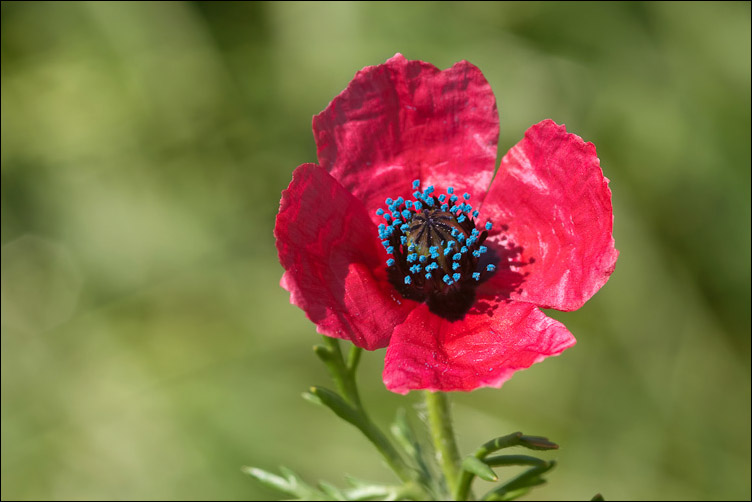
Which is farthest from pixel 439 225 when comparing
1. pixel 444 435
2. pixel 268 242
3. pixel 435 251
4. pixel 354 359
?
pixel 268 242

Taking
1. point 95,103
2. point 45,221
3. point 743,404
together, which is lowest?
point 743,404

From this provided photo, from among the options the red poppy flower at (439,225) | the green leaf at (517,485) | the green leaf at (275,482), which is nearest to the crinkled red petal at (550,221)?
the red poppy flower at (439,225)

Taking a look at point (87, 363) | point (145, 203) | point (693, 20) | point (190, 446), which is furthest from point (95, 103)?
point (693, 20)

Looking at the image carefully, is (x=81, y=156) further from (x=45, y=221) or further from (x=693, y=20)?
(x=693, y=20)

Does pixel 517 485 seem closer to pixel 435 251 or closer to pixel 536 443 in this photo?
pixel 536 443

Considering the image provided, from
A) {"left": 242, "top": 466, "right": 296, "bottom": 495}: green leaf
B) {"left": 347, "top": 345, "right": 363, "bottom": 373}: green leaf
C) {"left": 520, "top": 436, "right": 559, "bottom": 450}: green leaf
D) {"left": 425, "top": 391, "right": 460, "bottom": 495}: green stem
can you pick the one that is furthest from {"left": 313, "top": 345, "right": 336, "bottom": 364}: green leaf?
{"left": 520, "top": 436, "right": 559, "bottom": 450}: green leaf

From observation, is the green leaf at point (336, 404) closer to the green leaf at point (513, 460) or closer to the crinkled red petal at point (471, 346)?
the crinkled red petal at point (471, 346)
